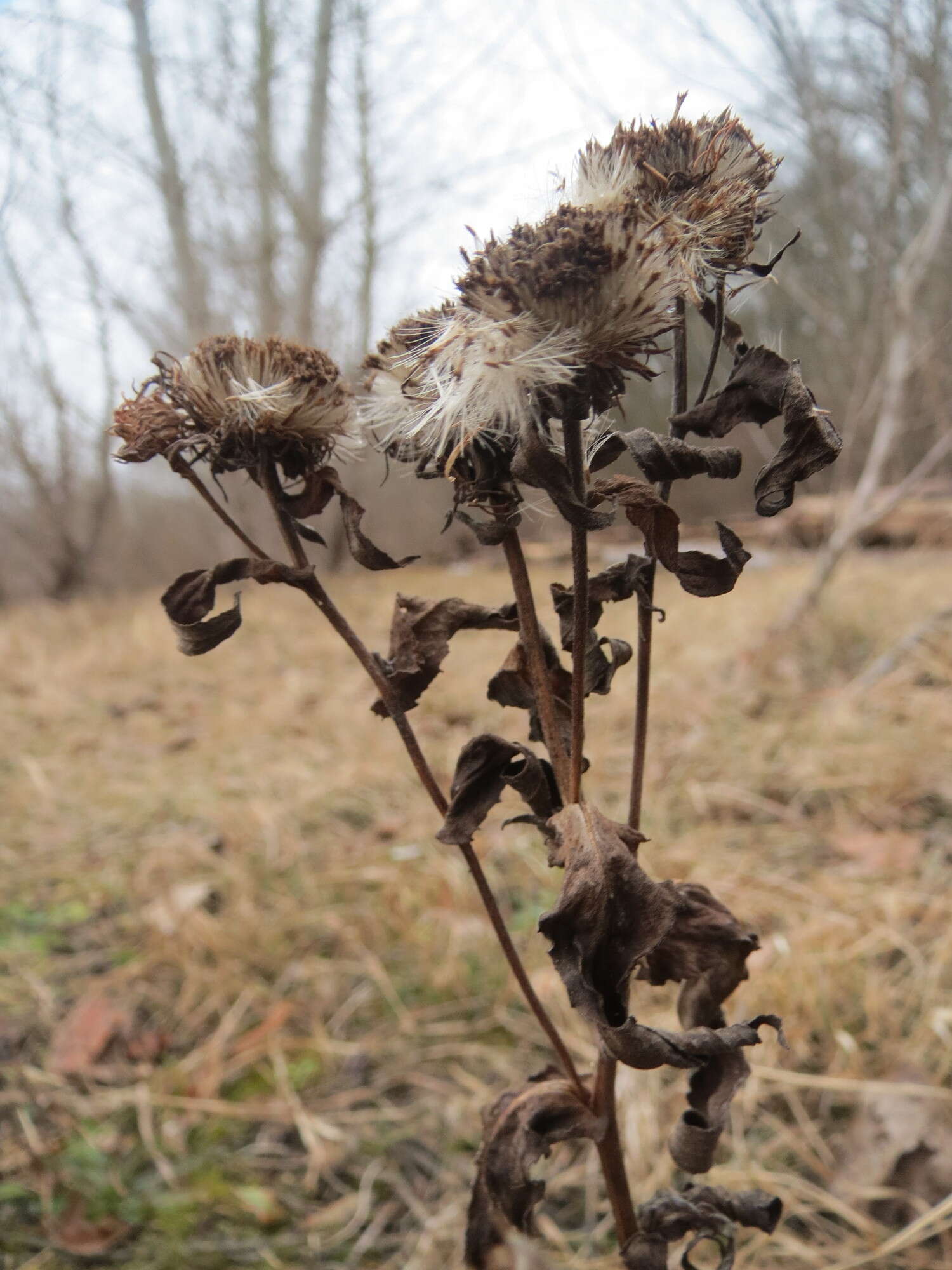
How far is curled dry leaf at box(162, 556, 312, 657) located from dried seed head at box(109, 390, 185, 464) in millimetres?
104

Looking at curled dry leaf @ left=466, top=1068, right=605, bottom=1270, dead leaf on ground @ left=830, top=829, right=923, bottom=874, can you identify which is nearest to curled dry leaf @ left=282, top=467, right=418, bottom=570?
curled dry leaf @ left=466, top=1068, right=605, bottom=1270

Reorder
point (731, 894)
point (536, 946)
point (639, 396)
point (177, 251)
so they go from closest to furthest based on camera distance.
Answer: point (536, 946)
point (731, 894)
point (177, 251)
point (639, 396)

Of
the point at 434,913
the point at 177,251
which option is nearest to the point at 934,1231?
the point at 434,913

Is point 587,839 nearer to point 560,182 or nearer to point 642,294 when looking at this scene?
point 642,294

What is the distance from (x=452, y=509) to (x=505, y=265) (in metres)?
0.18

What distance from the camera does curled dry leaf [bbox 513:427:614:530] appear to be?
1.80 feet

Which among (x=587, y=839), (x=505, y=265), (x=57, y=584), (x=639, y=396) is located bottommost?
(x=587, y=839)

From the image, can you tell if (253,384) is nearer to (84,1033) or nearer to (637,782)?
(637,782)

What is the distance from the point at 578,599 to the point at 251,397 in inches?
11.6

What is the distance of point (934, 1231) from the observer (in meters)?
1.08

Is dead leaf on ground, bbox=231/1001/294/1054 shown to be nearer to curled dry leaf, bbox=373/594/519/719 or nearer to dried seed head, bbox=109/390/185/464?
curled dry leaf, bbox=373/594/519/719

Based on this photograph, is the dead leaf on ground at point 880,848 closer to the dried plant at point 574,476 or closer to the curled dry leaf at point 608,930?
the dried plant at point 574,476

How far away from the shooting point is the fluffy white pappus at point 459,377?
524mm

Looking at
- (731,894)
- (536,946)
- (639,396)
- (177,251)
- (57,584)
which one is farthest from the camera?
(639,396)
